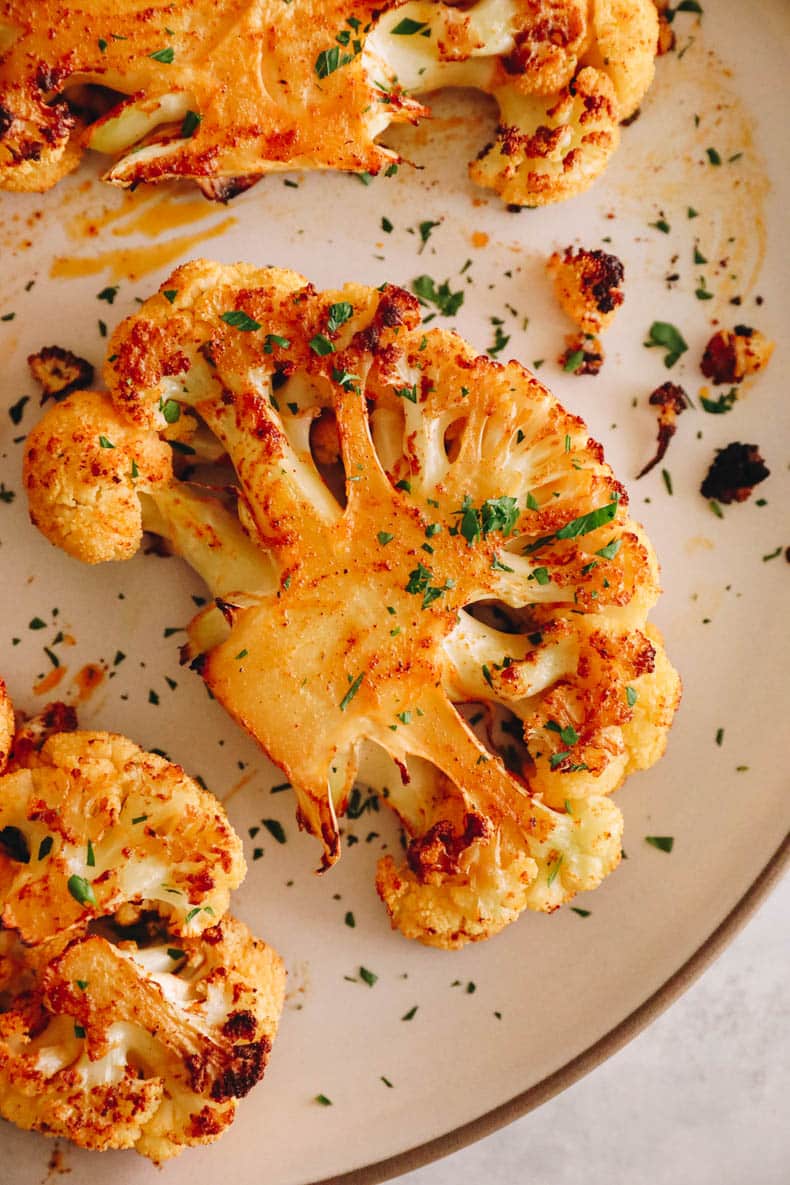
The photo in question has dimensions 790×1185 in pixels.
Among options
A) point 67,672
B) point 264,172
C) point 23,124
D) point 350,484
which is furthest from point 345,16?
point 67,672

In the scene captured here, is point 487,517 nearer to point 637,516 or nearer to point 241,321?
point 637,516

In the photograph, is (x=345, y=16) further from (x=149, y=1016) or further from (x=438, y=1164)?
(x=438, y=1164)

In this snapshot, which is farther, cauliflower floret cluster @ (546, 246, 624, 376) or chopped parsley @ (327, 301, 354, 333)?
cauliflower floret cluster @ (546, 246, 624, 376)

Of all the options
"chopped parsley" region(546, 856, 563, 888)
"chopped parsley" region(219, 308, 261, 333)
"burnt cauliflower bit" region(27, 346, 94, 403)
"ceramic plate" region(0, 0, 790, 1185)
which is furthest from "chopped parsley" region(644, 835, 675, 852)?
"burnt cauliflower bit" region(27, 346, 94, 403)

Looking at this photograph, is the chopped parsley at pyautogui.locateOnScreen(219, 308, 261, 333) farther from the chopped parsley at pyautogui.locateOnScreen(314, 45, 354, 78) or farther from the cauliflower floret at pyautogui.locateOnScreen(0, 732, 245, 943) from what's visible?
the cauliflower floret at pyautogui.locateOnScreen(0, 732, 245, 943)

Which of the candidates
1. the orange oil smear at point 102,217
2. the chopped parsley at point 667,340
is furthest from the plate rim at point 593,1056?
the orange oil smear at point 102,217

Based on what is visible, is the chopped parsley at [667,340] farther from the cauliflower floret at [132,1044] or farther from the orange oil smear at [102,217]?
the cauliflower floret at [132,1044]
